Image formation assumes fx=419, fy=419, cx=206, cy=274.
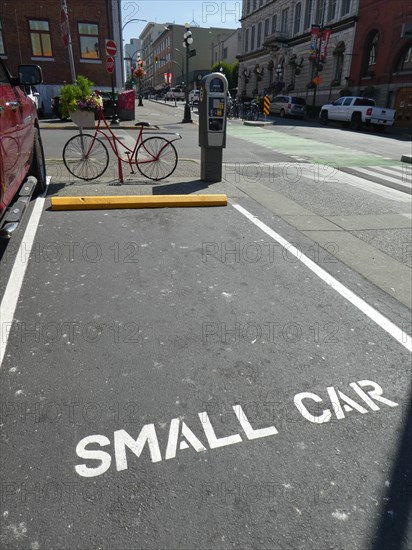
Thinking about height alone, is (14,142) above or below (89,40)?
below

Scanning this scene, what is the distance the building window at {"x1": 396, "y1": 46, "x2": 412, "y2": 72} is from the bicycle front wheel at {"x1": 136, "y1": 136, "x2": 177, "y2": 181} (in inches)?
1211

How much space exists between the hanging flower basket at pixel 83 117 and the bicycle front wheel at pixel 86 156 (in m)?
0.22

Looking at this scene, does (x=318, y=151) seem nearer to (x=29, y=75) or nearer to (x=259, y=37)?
(x=29, y=75)

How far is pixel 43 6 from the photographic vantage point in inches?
938

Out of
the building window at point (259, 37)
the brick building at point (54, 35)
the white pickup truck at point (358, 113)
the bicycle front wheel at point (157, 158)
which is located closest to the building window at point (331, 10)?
the white pickup truck at point (358, 113)

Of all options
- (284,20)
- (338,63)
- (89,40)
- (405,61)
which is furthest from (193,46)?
(89,40)

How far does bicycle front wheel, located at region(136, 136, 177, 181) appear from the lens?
808cm

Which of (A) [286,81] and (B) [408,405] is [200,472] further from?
(A) [286,81]

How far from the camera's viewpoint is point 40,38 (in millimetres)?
24719

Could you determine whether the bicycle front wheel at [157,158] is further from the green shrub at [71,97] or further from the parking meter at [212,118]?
the green shrub at [71,97]

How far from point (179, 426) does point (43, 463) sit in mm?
741

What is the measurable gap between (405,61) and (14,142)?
36.3m

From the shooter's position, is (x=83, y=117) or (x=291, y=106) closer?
(x=83, y=117)

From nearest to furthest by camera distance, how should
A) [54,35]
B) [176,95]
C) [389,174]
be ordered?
[389,174]
[54,35]
[176,95]
